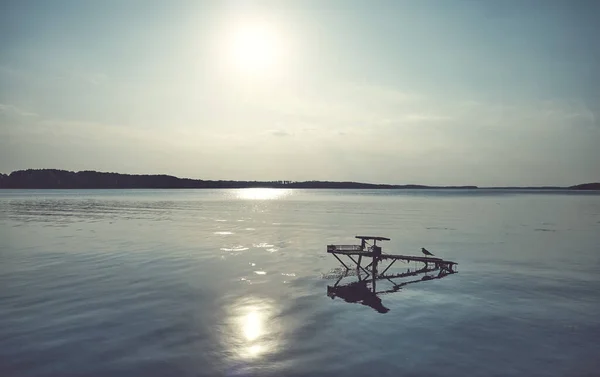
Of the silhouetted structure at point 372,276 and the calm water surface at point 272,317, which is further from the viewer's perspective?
the silhouetted structure at point 372,276

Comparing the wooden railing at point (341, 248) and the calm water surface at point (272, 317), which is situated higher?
the wooden railing at point (341, 248)

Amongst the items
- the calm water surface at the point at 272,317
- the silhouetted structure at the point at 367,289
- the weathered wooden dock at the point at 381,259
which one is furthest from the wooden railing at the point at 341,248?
the silhouetted structure at the point at 367,289

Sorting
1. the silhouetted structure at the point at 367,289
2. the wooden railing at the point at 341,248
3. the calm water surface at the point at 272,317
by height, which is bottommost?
the silhouetted structure at the point at 367,289

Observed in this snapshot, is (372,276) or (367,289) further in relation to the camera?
(372,276)

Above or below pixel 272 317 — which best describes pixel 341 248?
above

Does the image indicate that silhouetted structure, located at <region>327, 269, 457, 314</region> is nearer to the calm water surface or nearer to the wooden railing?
the calm water surface

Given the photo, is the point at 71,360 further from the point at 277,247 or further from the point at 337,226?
the point at 337,226

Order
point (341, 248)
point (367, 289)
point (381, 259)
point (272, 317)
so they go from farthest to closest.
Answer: point (341, 248), point (381, 259), point (367, 289), point (272, 317)

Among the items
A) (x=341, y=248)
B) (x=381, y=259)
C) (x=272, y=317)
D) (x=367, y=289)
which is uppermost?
(x=341, y=248)

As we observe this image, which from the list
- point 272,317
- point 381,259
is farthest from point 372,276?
point 272,317

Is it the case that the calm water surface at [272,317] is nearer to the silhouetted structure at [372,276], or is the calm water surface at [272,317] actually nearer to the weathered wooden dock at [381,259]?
the silhouetted structure at [372,276]

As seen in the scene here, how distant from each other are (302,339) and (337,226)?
51.1 meters

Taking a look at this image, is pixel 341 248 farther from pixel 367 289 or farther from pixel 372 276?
pixel 367 289

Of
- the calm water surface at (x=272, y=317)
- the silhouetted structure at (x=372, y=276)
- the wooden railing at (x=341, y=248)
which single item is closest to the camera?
the calm water surface at (x=272, y=317)
